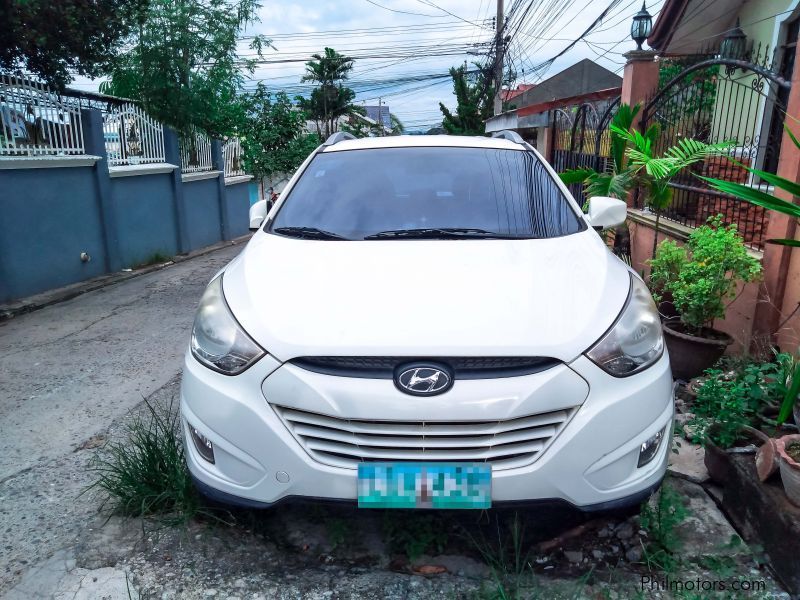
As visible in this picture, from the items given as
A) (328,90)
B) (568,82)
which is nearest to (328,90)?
(328,90)

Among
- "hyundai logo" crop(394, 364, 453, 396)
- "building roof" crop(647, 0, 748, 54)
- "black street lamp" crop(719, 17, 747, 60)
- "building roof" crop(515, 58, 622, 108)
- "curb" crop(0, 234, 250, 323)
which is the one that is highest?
"building roof" crop(515, 58, 622, 108)

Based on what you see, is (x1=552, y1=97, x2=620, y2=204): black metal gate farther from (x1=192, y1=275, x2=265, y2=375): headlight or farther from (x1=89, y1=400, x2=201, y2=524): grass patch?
(x1=89, y1=400, x2=201, y2=524): grass patch

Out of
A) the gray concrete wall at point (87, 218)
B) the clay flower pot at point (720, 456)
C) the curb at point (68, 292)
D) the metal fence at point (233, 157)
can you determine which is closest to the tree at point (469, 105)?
the metal fence at point (233, 157)

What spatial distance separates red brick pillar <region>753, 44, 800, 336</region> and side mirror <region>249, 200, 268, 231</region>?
2.99 metres

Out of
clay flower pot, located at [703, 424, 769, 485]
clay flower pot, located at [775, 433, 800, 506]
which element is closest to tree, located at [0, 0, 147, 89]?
clay flower pot, located at [703, 424, 769, 485]

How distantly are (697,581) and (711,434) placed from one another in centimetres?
87

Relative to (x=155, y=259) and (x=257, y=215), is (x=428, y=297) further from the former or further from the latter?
(x=155, y=259)

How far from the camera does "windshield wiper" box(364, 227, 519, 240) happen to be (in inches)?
104

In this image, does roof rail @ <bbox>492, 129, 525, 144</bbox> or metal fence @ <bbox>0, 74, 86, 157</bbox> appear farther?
metal fence @ <bbox>0, 74, 86, 157</bbox>

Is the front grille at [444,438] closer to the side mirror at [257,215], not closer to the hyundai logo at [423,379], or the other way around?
the hyundai logo at [423,379]

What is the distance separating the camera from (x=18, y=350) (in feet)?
16.5

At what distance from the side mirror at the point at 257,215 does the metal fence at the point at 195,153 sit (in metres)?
8.51

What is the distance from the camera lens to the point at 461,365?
1858mm

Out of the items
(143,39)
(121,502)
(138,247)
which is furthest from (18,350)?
(143,39)
